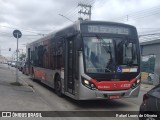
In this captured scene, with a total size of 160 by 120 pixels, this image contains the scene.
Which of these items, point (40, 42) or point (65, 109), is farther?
point (40, 42)

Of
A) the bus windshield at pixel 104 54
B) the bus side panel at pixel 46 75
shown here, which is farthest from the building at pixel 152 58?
the bus windshield at pixel 104 54

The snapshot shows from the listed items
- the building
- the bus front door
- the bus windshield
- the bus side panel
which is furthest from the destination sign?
the building

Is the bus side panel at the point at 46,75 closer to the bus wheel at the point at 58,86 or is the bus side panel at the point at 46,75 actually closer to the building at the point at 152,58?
the bus wheel at the point at 58,86

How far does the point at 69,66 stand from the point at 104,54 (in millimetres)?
1866

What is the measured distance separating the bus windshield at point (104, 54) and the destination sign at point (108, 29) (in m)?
0.30

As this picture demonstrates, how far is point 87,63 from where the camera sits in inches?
443

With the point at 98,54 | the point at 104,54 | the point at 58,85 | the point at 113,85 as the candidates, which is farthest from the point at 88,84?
the point at 58,85

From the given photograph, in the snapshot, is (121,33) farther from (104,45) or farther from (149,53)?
(149,53)

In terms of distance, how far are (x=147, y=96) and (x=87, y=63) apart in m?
4.18

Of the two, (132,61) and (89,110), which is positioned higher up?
(132,61)

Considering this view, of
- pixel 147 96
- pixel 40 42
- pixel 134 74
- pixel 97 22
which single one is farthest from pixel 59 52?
pixel 147 96

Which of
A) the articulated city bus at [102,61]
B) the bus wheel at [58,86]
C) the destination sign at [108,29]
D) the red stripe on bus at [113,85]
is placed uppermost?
the destination sign at [108,29]

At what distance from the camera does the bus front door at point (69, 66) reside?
1225 centimetres

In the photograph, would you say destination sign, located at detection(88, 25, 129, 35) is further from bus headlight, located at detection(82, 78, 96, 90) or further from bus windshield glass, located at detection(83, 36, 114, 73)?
bus headlight, located at detection(82, 78, 96, 90)
